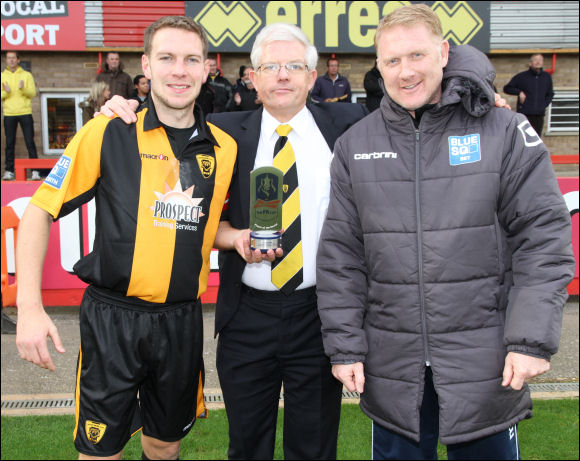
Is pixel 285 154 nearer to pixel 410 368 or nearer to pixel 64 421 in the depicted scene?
pixel 410 368

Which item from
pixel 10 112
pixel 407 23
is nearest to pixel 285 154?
pixel 407 23

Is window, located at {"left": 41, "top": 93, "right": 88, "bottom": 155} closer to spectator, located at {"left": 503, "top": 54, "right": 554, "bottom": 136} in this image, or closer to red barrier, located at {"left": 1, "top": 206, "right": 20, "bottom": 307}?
red barrier, located at {"left": 1, "top": 206, "right": 20, "bottom": 307}

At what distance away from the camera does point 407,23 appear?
7.27ft

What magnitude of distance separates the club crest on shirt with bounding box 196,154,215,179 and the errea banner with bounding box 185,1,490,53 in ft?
38.2

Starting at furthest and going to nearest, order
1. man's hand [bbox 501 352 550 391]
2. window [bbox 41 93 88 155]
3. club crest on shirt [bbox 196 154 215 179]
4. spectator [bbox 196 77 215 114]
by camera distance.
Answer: window [bbox 41 93 88 155]
spectator [bbox 196 77 215 114]
club crest on shirt [bbox 196 154 215 179]
man's hand [bbox 501 352 550 391]

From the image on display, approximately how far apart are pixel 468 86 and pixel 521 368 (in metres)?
1.02

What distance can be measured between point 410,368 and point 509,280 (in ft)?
1.62

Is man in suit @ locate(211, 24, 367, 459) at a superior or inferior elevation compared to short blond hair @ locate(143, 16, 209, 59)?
inferior

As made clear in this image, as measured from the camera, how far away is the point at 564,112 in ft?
50.4

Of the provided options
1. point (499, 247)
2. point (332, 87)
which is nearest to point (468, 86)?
point (499, 247)

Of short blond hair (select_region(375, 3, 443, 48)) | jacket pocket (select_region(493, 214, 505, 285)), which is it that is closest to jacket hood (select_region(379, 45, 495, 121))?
short blond hair (select_region(375, 3, 443, 48))

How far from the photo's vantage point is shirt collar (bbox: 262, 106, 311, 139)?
9.13 feet

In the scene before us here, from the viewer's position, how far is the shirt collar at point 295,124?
2783mm

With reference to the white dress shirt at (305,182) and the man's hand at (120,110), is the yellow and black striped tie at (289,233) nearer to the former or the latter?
the white dress shirt at (305,182)
